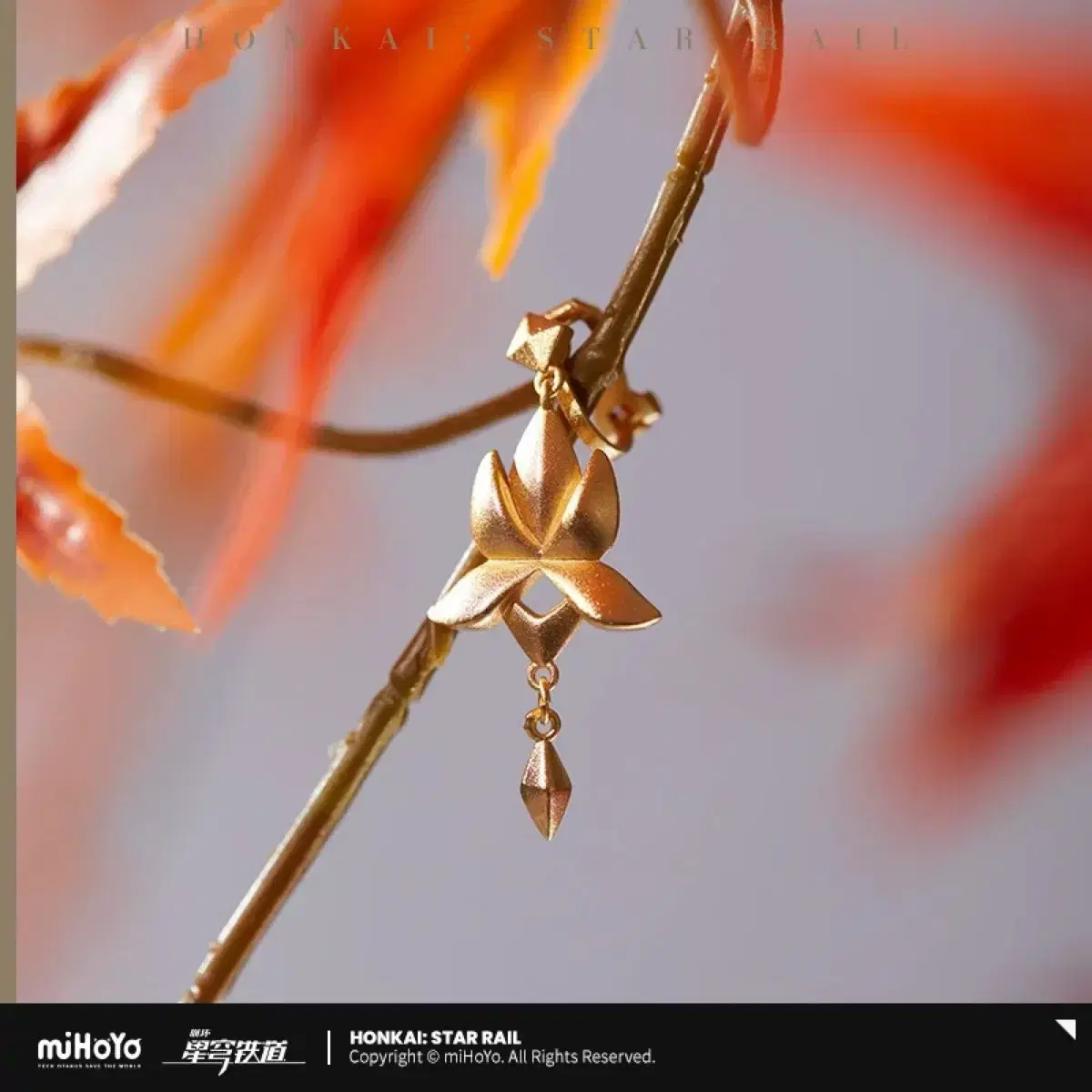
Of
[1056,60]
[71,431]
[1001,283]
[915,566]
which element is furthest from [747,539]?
[71,431]

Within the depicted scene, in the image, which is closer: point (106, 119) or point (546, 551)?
point (546, 551)

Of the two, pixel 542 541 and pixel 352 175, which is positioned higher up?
pixel 352 175

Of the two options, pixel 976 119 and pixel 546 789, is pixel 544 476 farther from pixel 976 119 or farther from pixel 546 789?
pixel 976 119

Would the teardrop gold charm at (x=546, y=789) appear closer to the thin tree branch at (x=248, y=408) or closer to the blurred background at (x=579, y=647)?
the blurred background at (x=579, y=647)

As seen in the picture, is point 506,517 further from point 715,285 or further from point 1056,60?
point 1056,60
